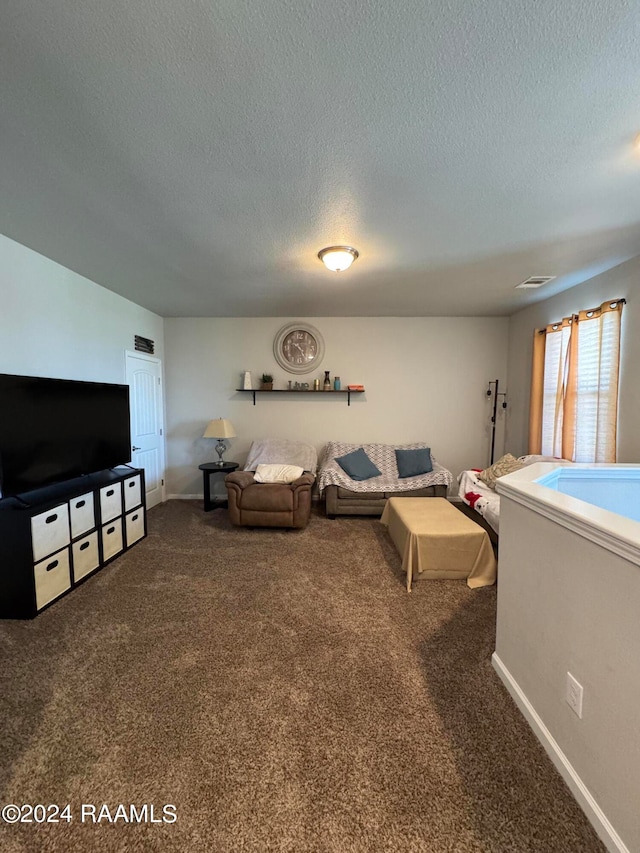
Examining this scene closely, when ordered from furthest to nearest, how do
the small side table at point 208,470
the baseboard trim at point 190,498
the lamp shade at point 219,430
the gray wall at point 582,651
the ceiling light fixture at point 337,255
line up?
1. the baseboard trim at point 190,498
2. the lamp shade at point 219,430
3. the small side table at point 208,470
4. the ceiling light fixture at point 337,255
5. the gray wall at point 582,651

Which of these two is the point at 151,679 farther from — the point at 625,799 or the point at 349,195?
the point at 349,195

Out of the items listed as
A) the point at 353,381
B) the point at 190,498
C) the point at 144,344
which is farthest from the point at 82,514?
the point at 353,381

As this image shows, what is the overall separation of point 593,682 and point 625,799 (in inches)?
11.4

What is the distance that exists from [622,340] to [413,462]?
2.35 metres

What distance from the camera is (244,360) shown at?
4906 mm

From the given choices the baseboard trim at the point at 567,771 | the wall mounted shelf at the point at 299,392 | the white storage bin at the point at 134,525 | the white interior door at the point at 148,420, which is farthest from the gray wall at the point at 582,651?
the white interior door at the point at 148,420

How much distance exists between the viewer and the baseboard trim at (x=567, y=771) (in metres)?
1.10

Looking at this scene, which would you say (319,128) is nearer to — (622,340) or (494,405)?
(622,340)

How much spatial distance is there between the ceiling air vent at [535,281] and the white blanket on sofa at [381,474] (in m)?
2.17

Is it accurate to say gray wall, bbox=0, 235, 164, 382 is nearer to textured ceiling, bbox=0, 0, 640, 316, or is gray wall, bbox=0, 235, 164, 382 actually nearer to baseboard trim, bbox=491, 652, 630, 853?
textured ceiling, bbox=0, 0, 640, 316

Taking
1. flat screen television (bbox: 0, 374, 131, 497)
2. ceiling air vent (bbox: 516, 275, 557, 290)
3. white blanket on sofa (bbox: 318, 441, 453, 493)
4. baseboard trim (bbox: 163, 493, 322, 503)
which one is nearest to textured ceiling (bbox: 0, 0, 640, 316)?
ceiling air vent (bbox: 516, 275, 557, 290)

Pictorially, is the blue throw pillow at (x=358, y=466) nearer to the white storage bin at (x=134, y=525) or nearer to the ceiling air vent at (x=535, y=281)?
the white storage bin at (x=134, y=525)

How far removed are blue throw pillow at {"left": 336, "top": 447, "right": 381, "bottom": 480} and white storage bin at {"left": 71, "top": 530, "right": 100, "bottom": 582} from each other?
107 inches

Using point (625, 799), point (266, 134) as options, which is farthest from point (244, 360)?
point (625, 799)
